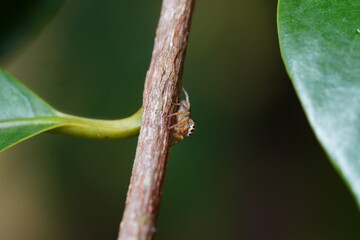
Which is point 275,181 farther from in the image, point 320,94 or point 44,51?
point 320,94

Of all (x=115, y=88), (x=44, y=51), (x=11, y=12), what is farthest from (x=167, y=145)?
(x=44, y=51)

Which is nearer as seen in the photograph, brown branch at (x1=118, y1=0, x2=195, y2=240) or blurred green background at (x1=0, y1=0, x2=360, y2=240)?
brown branch at (x1=118, y1=0, x2=195, y2=240)

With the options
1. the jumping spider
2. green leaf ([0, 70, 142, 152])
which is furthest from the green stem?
the jumping spider

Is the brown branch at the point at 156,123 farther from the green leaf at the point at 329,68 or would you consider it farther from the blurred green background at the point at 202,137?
the blurred green background at the point at 202,137

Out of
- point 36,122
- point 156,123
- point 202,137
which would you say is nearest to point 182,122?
point 156,123

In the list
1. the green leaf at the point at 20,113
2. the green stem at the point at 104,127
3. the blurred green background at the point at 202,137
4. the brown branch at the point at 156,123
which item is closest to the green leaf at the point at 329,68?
the brown branch at the point at 156,123

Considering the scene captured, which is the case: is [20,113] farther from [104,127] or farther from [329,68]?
[329,68]

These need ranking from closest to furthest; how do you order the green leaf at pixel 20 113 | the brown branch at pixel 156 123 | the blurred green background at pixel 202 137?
the brown branch at pixel 156 123 → the green leaf at pixel 20 113 → the blurred green background at pixel 202 137

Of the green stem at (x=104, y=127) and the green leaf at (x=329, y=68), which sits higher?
the green leaf at (x=329, y=68)

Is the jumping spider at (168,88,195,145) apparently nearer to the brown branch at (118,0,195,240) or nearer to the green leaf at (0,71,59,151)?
the brown branch at (118,0,195,240)
